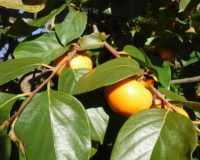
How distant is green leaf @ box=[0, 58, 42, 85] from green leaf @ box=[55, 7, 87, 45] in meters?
0.13

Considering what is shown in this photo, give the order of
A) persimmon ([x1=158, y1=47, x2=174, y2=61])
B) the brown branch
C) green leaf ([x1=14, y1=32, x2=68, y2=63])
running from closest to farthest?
the brown branch < green leaf ([x1=14, y1=32, x2=68, y2=63]) < persimmon ([x1=158, y1=47, x2=174, y2=61])

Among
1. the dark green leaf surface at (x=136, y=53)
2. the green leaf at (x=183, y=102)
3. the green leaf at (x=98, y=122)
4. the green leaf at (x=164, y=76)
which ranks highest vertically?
the dark green leaf surface at (x=136, y=53)

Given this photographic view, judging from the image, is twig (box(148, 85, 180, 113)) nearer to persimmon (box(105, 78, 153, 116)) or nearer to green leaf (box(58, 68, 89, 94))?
persimmon (box(105, 78, 153, 116))

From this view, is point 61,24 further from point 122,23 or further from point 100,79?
point 122,23

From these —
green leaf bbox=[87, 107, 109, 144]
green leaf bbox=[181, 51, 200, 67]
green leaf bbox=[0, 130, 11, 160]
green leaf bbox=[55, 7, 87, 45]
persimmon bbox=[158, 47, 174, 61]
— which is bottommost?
green leaf bbox=[181, 51, 200, 67]

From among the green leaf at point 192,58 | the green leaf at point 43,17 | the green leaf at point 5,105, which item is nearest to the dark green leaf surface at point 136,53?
the green leaf at point 43,17

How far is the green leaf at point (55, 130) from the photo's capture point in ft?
3.01

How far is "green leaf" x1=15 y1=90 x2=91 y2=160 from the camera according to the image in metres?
0.92

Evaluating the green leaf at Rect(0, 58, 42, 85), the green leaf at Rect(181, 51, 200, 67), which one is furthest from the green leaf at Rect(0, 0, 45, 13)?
the green leaf at Rect(181, 51, 200, 67)

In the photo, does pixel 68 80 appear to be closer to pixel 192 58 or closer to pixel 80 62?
pixel 80 62

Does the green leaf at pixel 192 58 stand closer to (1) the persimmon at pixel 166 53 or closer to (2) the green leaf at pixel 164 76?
(1) the persimmon at pixel 166 53

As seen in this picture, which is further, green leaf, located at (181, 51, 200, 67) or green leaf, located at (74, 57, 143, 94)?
green leaf, located at (181, 51, 200, 67)

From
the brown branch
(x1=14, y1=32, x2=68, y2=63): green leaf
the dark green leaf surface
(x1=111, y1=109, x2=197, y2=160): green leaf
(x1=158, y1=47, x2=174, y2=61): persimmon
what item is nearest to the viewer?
(x1=111, y1=109, x2=197, y2=160): green leaf

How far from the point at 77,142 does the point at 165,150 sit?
20 centimetres
